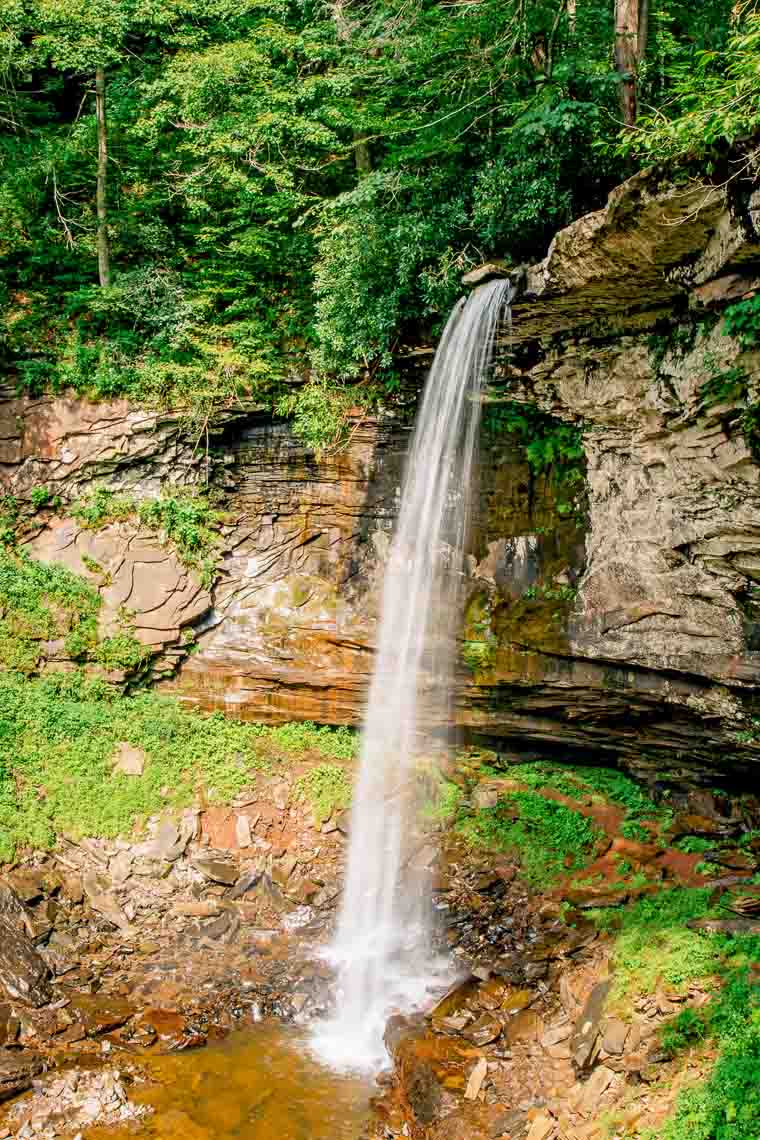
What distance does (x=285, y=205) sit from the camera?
40.0 feet

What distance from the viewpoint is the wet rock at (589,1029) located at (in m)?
6.40

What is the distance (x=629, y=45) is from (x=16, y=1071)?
11.8 m

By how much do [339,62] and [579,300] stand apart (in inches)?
298

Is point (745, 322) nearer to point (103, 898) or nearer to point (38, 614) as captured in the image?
point (103, 898)

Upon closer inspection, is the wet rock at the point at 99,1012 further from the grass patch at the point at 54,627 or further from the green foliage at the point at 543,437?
the green foliage at the point at 543,437

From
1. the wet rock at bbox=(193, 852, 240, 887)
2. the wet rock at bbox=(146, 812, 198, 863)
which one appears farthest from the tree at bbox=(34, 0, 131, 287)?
the wet rock at bbox=(193, 852, 240, 887)

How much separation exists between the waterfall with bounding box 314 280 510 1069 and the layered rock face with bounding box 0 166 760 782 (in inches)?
12.8

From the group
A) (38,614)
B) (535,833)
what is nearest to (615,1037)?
(535,833)

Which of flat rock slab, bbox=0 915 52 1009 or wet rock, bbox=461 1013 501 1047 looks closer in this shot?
wet rock, bbox=461 1013 501 1047

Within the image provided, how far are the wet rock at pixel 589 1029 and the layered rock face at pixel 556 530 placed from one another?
3.33 m

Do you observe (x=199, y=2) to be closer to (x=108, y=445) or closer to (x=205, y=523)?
(x=108, y=445)

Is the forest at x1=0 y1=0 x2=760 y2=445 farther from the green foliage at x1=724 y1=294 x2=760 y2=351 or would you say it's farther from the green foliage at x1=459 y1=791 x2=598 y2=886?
the green foliage at x1=459 y1=791 x2=598 y2=886

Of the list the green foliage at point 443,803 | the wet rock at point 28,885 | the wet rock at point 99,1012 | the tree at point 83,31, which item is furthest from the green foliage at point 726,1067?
the tree at point 83,31

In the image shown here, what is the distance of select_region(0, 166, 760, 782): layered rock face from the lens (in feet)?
23.5
